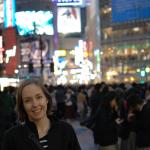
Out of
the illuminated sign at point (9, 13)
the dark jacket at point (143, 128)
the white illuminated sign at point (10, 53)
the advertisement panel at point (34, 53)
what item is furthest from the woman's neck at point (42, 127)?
the illuminated sign at point (9, 13)

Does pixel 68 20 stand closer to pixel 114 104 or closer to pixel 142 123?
pixel 114 104

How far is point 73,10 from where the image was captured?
98.4 metres

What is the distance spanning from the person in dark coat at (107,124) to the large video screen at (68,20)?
8306 centimetres

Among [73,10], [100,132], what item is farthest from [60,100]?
[73,10]

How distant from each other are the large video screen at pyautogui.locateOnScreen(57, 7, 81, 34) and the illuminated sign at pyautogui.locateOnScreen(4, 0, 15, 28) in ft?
23.4

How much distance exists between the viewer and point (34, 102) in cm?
373

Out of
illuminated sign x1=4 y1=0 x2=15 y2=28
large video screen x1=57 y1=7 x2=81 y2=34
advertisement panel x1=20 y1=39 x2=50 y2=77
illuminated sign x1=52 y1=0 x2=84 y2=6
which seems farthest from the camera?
illuminated sign x1=52 y1=0 x2=84 y2=6

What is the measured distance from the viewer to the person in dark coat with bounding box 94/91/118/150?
911 centimetres

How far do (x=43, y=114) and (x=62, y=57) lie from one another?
377ft

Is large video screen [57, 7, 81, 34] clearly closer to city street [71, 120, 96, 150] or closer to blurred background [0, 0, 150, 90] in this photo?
blurred background [0, 0, 150, 90]

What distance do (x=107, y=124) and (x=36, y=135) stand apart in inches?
216

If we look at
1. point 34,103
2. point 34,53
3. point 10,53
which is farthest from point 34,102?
point 10,53

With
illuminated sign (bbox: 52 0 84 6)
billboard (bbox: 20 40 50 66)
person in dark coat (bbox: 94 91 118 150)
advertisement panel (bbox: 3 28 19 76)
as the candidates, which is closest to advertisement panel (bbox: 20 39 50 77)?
billboard (bbox: 20 40 50 66)

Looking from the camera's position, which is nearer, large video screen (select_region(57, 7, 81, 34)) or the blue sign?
the blue sign
